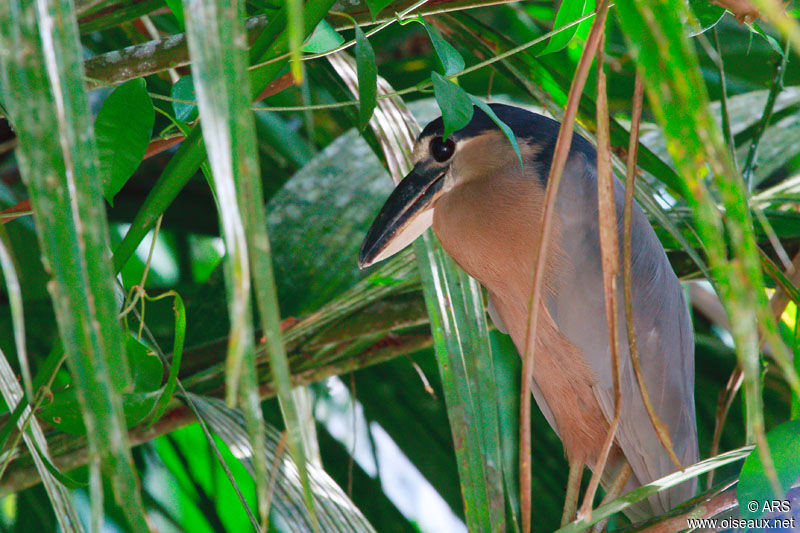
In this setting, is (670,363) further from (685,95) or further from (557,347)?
(685,95)

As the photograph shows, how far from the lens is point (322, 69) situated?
37.7 inches

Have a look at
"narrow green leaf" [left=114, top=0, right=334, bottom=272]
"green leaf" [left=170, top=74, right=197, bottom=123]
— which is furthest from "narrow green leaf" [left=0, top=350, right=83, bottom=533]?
"green leaf" [left=170, top=74, right=197, bottom=123]

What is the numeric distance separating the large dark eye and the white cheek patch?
A: 0.30ft

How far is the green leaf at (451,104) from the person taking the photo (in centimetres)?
55

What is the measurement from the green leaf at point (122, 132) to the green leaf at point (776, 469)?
52 centimetres

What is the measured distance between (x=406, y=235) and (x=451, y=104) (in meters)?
0.49

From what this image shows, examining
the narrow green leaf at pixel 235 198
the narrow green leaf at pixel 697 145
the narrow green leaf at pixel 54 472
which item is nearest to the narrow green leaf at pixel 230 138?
the narrow green leaf at pixel 235 198

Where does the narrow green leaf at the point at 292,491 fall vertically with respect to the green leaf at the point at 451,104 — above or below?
below

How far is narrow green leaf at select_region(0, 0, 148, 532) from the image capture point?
0.25 m

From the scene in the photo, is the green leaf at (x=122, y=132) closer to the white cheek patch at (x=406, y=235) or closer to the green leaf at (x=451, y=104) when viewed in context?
the green leaf at (x=451, y=104)

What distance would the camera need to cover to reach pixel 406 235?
1044 mm

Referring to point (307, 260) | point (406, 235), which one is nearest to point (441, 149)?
point (406, 235)

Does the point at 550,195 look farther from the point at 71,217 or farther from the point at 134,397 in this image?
the point at 134,397

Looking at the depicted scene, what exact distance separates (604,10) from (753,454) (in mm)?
324
